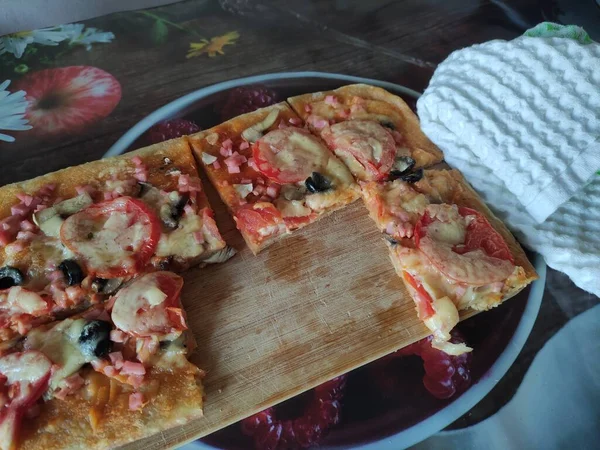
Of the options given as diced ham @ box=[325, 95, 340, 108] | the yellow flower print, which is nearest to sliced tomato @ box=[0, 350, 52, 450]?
diced ham @ box=[325, 95, 340, 108]

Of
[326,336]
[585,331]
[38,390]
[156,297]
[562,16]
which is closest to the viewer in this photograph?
[38,390]

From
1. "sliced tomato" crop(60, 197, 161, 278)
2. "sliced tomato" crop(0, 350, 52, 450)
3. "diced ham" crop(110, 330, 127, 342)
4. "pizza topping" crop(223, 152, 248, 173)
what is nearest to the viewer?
"sliced tomato" crop(0, 350, 52, 450)

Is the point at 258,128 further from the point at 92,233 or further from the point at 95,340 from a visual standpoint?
the point at 95,340

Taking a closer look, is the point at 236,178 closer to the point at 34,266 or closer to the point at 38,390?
the point at 34,266

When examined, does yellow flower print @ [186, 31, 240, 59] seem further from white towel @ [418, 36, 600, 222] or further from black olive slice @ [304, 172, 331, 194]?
white towel @ [418, 36, 600, 222]

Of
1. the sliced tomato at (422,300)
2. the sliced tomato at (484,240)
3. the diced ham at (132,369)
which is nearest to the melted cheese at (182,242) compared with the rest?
the diced ham at (132,369)

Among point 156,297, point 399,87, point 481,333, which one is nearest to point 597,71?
point 399,87
